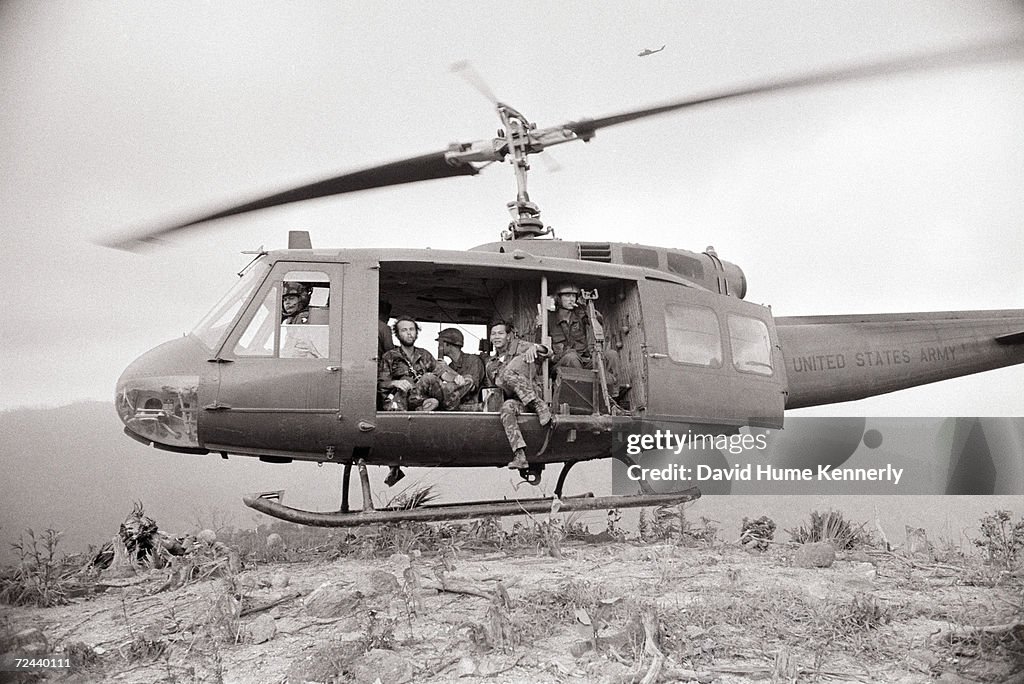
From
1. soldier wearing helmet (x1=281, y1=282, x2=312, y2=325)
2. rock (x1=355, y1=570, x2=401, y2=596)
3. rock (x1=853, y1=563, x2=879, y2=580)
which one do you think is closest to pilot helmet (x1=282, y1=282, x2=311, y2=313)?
soldier wearing helmet (x1=281, y1=282, x2=312, y2=325)

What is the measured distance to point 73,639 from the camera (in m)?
3.95

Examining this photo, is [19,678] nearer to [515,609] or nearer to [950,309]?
[515,609]

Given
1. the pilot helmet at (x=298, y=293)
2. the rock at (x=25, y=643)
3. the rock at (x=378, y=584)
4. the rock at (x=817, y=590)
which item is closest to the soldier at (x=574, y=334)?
the pilot helmet at (x=298, y=293)

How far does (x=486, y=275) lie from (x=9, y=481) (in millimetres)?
3576

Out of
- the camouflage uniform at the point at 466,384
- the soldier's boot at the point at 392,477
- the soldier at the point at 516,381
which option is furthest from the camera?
the soldier's boot at the point at 392,477

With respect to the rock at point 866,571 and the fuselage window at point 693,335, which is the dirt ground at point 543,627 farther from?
the fuselage window at point 693,335

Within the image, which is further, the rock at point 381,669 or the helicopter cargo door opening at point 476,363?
the helicopter cargo door opening at point 476,363

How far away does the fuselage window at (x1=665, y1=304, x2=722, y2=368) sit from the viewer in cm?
594

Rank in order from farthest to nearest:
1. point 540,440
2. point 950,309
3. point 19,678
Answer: point 950,309, point 540,440, point 19,678

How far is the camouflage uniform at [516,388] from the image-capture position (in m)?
Answer: 5.29

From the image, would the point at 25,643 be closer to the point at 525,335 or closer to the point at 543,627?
the point at 543,627

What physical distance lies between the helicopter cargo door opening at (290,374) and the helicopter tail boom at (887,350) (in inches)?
159

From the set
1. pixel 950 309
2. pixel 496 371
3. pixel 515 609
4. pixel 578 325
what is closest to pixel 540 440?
pixel 496 371

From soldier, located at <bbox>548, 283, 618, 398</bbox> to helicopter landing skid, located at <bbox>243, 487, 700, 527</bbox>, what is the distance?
88 cm
